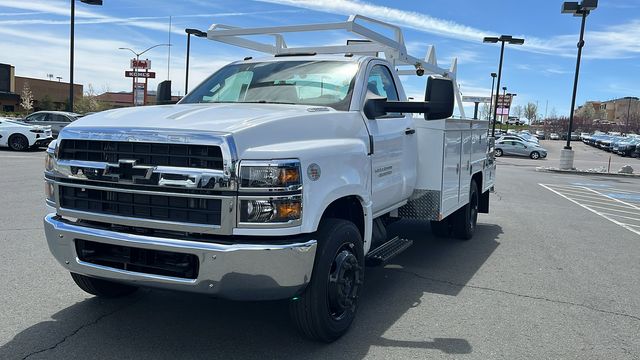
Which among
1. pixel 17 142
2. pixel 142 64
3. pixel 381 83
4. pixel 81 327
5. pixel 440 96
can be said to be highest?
pixel 142 64

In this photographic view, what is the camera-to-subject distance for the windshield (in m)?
4.62

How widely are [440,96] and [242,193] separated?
6.17 feet

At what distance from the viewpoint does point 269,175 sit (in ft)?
10.7

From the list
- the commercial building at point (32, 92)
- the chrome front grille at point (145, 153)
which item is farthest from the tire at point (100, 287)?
the commercial building at point (32, 92)

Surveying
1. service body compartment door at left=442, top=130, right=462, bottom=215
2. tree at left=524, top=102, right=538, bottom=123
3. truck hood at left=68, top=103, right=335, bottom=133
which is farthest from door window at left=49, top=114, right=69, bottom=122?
tree at left=524, top=102, right=538, bottom=123

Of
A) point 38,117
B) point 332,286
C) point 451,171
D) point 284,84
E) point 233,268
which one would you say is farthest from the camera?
point 38,117

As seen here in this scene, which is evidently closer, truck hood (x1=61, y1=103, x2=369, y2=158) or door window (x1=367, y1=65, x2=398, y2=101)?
truck hood (x1=61, y1=103, x2=369, y2=158)

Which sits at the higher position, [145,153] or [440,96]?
[440,96]

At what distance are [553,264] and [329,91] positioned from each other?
3988mm

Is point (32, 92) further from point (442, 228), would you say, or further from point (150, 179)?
point (150, 179)

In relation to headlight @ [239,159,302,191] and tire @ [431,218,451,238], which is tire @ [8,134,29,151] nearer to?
tire @ [431,218,451,238]

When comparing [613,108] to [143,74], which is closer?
[143,74]

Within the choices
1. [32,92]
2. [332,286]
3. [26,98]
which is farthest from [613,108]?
[332,286]

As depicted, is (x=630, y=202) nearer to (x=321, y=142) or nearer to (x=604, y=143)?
(x=321, y=142)
